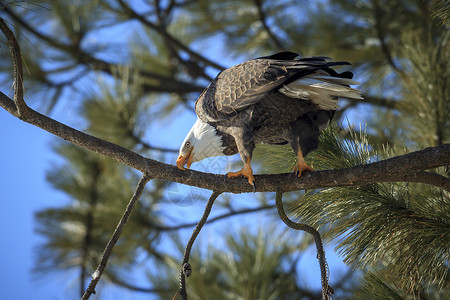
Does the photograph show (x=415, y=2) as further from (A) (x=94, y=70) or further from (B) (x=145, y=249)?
(B) (x=145, y=249)

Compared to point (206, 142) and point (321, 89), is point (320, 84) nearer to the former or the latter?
point (321, 89)

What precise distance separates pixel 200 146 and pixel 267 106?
309 mm

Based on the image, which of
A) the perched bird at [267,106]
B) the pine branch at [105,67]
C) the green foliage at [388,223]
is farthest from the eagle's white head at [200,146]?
the pine branch at [105,67]

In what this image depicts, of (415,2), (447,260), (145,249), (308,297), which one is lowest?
(447,260)

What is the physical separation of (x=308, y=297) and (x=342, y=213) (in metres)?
1.86

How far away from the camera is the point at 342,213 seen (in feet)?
5.06

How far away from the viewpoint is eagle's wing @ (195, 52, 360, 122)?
150 cm

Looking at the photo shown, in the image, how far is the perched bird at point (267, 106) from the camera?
1.51 meters

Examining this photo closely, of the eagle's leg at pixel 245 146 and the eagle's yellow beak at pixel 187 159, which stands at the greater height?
the eagle's yellow beak at pixel 187 159

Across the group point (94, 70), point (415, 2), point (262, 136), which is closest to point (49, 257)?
point (94, 70)

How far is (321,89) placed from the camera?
1.52 metres

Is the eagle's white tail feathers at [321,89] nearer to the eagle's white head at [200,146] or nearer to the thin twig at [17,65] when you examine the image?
the eagle's white head at [200,146]

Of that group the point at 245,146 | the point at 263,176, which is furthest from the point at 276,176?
the point at 245,146

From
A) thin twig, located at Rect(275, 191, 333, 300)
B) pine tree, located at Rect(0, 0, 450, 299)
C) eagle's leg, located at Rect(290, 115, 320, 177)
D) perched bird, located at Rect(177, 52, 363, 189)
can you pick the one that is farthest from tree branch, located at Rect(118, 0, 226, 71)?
thin twig, located at Rect(275, 191, 333, 300)
